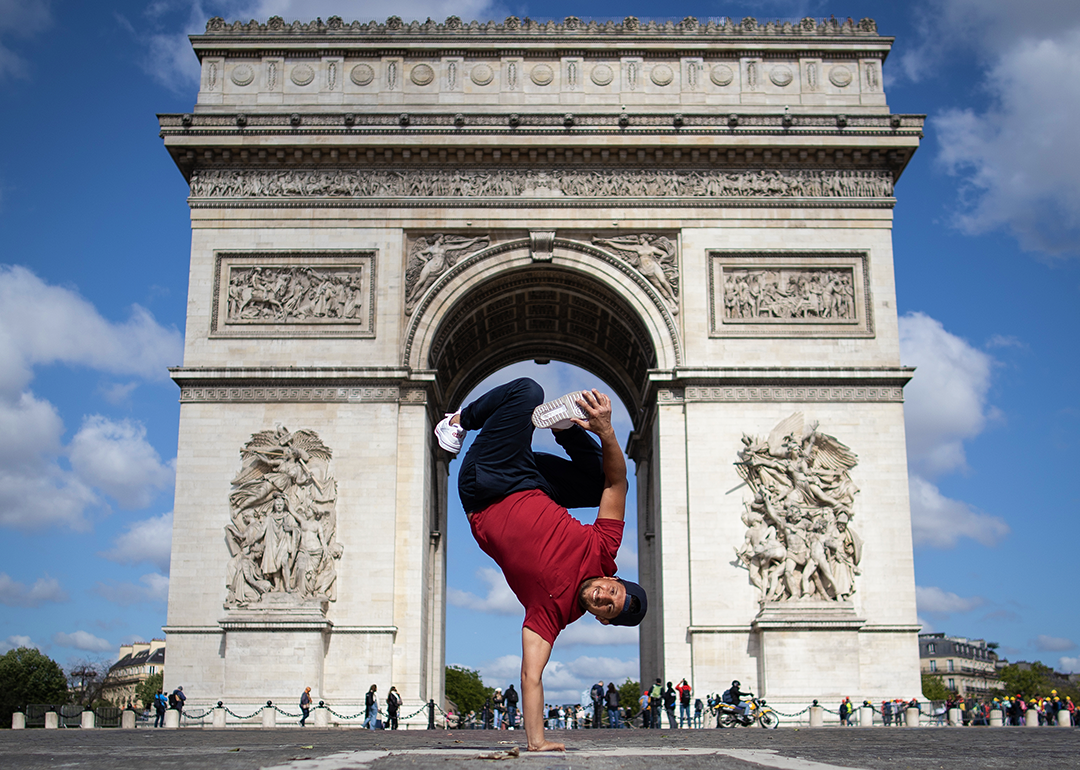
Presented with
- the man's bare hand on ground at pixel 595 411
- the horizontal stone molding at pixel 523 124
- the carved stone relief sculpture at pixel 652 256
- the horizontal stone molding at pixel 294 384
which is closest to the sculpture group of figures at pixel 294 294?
the horizontal stone molding at pixel 294 384

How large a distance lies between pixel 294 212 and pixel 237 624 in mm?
9305

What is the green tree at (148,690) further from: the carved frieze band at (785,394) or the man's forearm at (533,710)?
the man's forearm at (533,710)

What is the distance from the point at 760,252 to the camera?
2517 centimetres

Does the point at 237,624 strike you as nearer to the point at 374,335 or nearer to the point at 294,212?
the point at 374,335

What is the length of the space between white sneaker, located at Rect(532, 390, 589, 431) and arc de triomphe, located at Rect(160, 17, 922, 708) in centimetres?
1658

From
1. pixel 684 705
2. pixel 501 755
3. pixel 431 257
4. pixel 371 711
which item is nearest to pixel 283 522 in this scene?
pixel 371 711

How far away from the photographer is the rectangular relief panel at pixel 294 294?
24625 mm

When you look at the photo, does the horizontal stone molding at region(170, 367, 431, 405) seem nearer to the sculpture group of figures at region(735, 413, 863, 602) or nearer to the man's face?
the sculpture group of figures at region(735, 413, 863, 602)

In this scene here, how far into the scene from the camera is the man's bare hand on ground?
6664 mm

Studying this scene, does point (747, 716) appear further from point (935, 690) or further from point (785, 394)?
point (935, 690)

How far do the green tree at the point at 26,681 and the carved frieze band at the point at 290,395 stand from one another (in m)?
36.4

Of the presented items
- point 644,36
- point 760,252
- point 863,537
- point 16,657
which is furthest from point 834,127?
point 16,657

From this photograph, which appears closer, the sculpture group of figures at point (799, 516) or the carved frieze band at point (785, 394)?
the sculpture group of figures at point (799, 516)

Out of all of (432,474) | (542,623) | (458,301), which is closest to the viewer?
(542,623)
